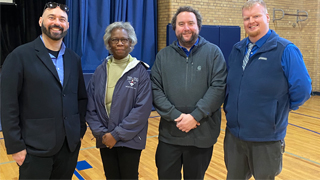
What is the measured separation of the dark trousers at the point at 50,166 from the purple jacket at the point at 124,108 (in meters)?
0.22

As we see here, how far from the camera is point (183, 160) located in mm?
2154

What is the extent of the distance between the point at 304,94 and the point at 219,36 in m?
5.42

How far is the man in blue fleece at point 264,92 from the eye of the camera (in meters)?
1.84

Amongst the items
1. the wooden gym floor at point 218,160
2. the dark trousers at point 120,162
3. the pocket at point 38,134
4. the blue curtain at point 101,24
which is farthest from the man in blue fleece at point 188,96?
the blue curtain at point 101,24

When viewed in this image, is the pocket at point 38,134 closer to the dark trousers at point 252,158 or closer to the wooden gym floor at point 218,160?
the dark trousers at point 252,158

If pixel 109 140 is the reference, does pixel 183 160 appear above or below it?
below

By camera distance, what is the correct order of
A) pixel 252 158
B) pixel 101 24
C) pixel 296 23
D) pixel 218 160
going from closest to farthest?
1. pixel 252 158
2. pixel 218 160
3. pixel 101 24
4. pixel 296 23

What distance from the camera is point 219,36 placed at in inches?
277

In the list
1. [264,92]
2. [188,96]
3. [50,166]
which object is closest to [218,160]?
[188,96]

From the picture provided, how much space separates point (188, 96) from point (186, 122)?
19 centimetres

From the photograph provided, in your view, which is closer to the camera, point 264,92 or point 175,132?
point 264,92

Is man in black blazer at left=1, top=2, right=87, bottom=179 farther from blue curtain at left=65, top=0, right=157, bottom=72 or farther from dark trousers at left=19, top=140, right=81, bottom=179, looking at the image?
blue curtain at left=65, top=0, right=157, bottom=72

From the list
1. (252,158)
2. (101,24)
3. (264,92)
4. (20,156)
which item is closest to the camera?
(20,156)

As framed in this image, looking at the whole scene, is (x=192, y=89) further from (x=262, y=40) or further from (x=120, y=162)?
(x=120, y=162)
